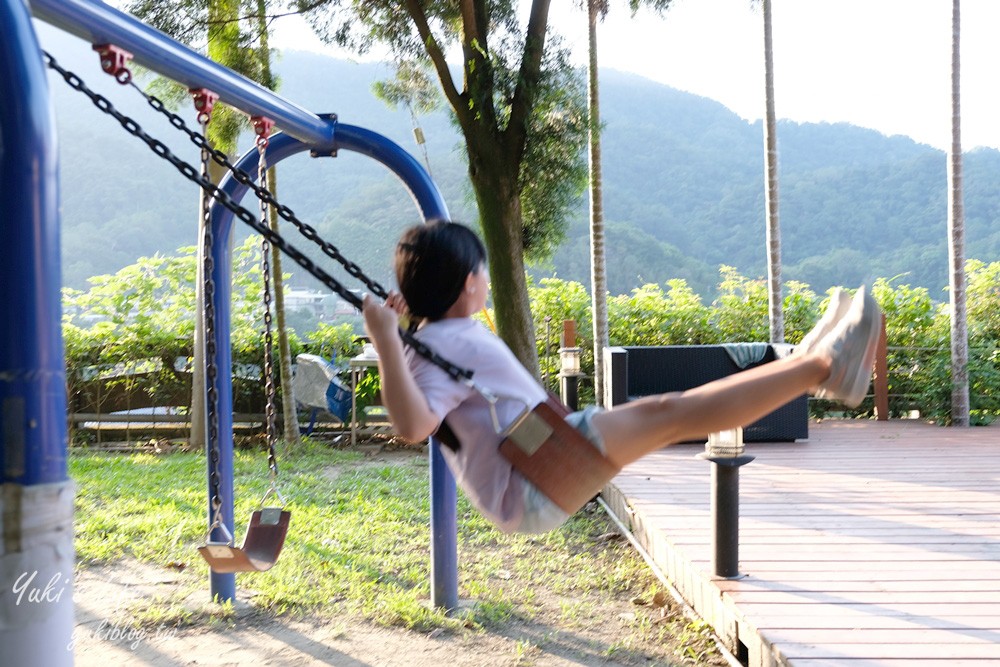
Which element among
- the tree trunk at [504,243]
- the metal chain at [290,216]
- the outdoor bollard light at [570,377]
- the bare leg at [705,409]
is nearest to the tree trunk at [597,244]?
the tree trunk at [504,243]

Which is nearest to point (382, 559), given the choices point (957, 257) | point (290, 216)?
point (290, 216)

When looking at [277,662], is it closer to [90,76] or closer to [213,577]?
[213,577]

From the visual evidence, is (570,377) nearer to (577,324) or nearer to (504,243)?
(504,243)

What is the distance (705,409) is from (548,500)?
41 cm

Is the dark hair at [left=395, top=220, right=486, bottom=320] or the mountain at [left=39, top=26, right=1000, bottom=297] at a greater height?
the mountain at [left=39, top=26, right=1000, bottom=297]

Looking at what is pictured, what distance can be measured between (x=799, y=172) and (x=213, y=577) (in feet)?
115

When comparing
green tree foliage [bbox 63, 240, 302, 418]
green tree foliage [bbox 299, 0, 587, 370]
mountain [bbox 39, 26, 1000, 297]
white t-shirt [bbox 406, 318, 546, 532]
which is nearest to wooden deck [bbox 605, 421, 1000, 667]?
white t-shirt [bbox 406, 318, 546, 532]

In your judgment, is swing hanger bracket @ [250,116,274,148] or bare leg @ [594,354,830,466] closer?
bare leg @ [594,354,830,466]

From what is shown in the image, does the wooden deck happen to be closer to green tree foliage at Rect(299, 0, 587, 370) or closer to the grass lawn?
the grass lawn

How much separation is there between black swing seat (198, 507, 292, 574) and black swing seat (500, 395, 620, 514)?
4.04 ft

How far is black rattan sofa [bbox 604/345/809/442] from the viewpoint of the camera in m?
6.71

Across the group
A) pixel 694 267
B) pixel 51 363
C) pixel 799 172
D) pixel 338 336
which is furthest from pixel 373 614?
pixel 799 172

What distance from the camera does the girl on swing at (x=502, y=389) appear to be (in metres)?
2.04

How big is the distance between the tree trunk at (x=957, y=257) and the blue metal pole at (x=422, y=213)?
18.1ft
